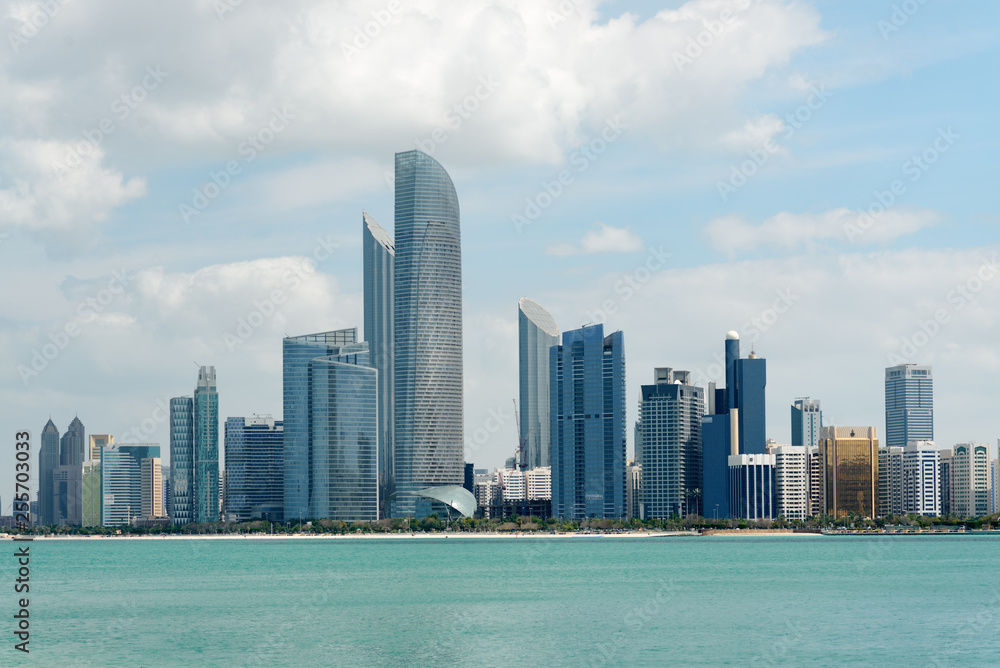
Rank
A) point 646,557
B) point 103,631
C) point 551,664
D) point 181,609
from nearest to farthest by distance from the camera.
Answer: point 551,664, point 103,631, point 181,609, point 646,557

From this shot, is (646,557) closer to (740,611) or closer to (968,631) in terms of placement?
(740,611)

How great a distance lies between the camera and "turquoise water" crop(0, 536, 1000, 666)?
221 feet

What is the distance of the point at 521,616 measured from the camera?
86.8m

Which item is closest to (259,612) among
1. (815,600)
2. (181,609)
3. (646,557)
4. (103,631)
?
(181,609)

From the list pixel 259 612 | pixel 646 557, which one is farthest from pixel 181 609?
pixel 646 557

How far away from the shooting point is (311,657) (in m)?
66.6

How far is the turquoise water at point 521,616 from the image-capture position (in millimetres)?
67375

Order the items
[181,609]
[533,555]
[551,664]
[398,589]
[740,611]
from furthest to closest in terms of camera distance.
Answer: [533,555], [398,589], [181,609], [740,611], [551,664]

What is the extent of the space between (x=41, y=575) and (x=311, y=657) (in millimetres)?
97954

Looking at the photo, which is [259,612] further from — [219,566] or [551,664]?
[219,566]

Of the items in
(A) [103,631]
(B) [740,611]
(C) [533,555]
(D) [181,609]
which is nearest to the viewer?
(A) [103,631]

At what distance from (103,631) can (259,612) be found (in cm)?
1451

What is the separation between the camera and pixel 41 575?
152125mm

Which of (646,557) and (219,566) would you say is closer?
(219,566)
